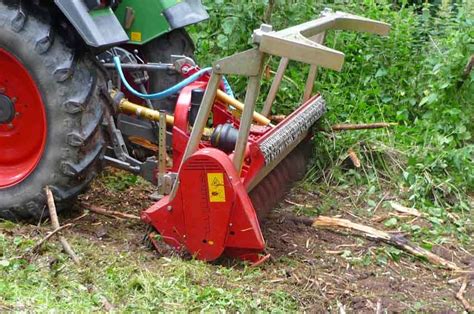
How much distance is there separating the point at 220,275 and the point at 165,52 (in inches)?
70.4

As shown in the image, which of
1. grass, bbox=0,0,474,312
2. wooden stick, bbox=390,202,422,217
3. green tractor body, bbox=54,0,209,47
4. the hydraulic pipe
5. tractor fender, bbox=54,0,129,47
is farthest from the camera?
wooden stick, bbox=390,202,422,217

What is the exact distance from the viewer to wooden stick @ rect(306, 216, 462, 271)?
14.2 ft

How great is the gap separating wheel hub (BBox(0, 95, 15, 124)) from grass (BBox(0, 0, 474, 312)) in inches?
23.4

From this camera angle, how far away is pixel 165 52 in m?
5.05

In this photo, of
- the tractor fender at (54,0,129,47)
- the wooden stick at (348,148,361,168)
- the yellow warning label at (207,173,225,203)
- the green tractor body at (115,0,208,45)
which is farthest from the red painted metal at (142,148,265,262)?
the wooden stick at (348,148,361,168)

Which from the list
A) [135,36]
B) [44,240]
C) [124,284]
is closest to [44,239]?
[44,240]

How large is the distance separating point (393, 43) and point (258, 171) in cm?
304

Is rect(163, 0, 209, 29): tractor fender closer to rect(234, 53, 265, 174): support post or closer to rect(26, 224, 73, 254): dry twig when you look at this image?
rect(234, 53, 265, 174): support post

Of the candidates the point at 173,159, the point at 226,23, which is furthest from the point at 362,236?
the point at 226,23

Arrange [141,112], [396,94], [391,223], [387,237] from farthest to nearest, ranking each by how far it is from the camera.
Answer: [396,94], [391,223], [387,237], [141,112]

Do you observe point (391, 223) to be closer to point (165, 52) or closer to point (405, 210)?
point (405, 210)

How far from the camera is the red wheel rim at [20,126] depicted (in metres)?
4.32

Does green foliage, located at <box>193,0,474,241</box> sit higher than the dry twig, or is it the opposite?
green foliage, located at <box>193,0,474,241</box>

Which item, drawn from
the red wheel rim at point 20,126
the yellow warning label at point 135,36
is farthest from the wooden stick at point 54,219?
the yellow warning label at point 135,36
